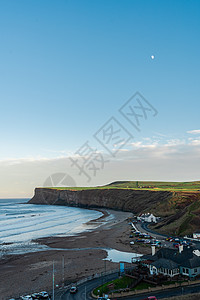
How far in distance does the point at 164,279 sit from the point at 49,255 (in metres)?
37.3

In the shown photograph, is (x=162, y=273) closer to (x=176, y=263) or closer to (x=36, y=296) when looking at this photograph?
(x=176, y=263)

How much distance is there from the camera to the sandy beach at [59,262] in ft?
157

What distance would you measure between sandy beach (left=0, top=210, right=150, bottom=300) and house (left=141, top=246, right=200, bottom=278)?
11.6 m

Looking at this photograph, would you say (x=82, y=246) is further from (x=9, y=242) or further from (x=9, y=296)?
(x=9, y=296)

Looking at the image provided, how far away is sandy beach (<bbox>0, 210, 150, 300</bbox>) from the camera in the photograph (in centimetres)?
4791

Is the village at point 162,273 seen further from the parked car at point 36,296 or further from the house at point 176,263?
the parked car at point 36,296

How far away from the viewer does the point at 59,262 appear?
62.4 metres

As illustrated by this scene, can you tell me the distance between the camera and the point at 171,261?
44.8 meters

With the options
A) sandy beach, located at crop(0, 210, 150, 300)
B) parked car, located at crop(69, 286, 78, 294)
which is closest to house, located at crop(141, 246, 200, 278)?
sandy beach, located at crop(0, 210, 150, 300)

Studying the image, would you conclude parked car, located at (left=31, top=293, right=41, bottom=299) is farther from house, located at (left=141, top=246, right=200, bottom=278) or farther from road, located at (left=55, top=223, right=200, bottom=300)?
house, located at (left=141, top=246, right=200, bottom=278)

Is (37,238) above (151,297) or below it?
→ below

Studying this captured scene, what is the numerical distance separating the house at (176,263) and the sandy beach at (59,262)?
11582 millimetres

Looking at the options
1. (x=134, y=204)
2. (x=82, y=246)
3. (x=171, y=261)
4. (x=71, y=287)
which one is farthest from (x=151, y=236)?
(x=134, y=204)

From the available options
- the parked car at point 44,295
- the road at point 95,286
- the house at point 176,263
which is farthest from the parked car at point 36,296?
the house at point 176,263
